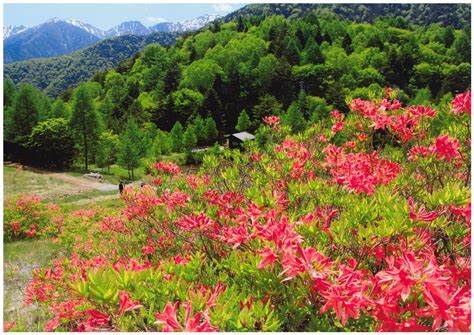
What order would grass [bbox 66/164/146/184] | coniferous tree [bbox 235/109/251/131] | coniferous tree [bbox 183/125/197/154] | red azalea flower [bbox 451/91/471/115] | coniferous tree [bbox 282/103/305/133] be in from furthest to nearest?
1. coniferous tree [bbox 235/109/251/131]
2. coniferous tree [bbox 183/125/197/154]
3. coniferous tree [bbox 282/103/305/133]
4. grass [bbox 66/164/146/184]
5. red azalea flower [bbox 451/91/471/115]

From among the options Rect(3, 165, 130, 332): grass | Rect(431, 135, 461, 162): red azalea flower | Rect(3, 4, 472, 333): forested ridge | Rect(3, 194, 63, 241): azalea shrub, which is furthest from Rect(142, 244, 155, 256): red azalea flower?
Rect(3, 194, 63, 241): azalea shrub

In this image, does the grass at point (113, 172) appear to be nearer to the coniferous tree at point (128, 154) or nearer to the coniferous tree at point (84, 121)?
the coniferous tree at point (128, 154)

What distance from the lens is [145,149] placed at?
42156 mm

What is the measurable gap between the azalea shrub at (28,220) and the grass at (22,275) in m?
0.74

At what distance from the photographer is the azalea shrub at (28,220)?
14.0 meters

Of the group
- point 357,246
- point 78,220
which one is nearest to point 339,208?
point 357,246

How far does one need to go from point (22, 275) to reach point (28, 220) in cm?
530

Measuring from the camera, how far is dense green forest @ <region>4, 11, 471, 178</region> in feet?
137

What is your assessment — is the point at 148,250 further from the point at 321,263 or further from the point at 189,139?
the point at 189,139

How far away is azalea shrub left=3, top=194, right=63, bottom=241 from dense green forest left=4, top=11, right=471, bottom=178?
23798 millimetres

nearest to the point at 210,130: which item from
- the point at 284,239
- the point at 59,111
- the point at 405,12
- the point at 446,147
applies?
the point at 59,111

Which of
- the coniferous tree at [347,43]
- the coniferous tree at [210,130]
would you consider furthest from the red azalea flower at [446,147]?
the coniferous tree at [347,43]

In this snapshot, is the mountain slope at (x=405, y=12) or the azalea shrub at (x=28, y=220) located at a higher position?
the mountain slope at (x=405, y=12)

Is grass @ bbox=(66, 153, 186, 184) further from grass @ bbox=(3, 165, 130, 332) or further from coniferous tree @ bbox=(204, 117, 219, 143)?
coniferous tree @ bbox=(204, 117, 219, 143)
